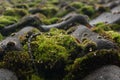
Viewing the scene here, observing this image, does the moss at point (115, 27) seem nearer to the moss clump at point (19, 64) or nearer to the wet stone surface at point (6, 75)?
the moss clump at point (19, 64)

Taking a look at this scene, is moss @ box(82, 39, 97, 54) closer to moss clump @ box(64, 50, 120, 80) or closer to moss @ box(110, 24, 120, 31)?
moss clump @ box(64, 50, 120, 80)

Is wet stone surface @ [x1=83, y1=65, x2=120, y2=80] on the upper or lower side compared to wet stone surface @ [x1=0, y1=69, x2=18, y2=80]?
lower

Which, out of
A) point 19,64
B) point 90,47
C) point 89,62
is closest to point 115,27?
point 90,47

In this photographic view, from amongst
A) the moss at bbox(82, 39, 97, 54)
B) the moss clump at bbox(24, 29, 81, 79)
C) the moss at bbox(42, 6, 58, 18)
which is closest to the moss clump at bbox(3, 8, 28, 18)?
the moss at bbox(42, 6, 58, 18)

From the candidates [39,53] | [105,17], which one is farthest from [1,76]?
[105,17]

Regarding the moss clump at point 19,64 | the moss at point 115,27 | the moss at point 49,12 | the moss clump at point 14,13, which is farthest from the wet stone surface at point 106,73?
the moss at point 49,12

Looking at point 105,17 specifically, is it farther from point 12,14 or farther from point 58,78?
point 58,78
